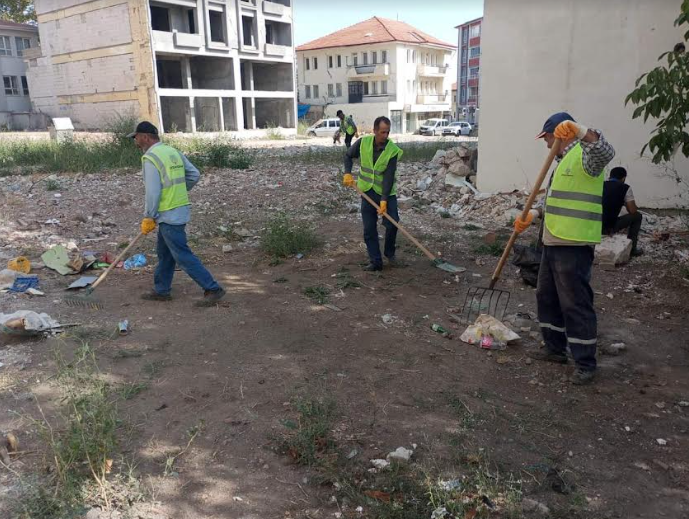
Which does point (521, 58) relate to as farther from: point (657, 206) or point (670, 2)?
point (657, 206)

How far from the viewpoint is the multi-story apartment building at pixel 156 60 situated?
27.0m

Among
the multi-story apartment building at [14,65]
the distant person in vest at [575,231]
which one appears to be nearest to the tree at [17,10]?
the multi-story apartment building at [14,65]

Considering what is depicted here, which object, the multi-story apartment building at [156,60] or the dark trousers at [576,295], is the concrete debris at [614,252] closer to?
the dark trousers at [576,295]

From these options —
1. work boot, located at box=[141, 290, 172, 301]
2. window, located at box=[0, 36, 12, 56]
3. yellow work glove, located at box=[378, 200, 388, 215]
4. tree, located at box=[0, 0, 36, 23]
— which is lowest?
work boot, located at box=[141, 290, 172, 301]

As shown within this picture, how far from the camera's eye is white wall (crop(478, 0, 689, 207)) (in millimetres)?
7594

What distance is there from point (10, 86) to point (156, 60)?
438 inches

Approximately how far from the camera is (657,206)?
7.96 meters

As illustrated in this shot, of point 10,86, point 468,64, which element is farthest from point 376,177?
point 468,64

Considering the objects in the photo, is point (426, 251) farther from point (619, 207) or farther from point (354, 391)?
point (354, 391)

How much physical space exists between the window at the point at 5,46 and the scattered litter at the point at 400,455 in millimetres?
38499

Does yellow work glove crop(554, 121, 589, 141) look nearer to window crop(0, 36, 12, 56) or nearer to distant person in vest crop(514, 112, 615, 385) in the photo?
distant person in vest crop(514, 112, 615, 385)

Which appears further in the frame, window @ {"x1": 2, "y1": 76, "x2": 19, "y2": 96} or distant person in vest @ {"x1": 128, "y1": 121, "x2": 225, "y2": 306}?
window @ {"x1": 2, "y1": 76, "x2": 19, "y2": 96}

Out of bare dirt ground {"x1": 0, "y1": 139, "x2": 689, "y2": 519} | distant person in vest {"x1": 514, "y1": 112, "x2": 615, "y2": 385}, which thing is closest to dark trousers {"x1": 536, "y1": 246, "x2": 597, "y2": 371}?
distant person in vest {"x1": 514, "y1": 112, "x2": 615, "y2": 385}

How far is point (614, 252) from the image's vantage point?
5758 millimetres
